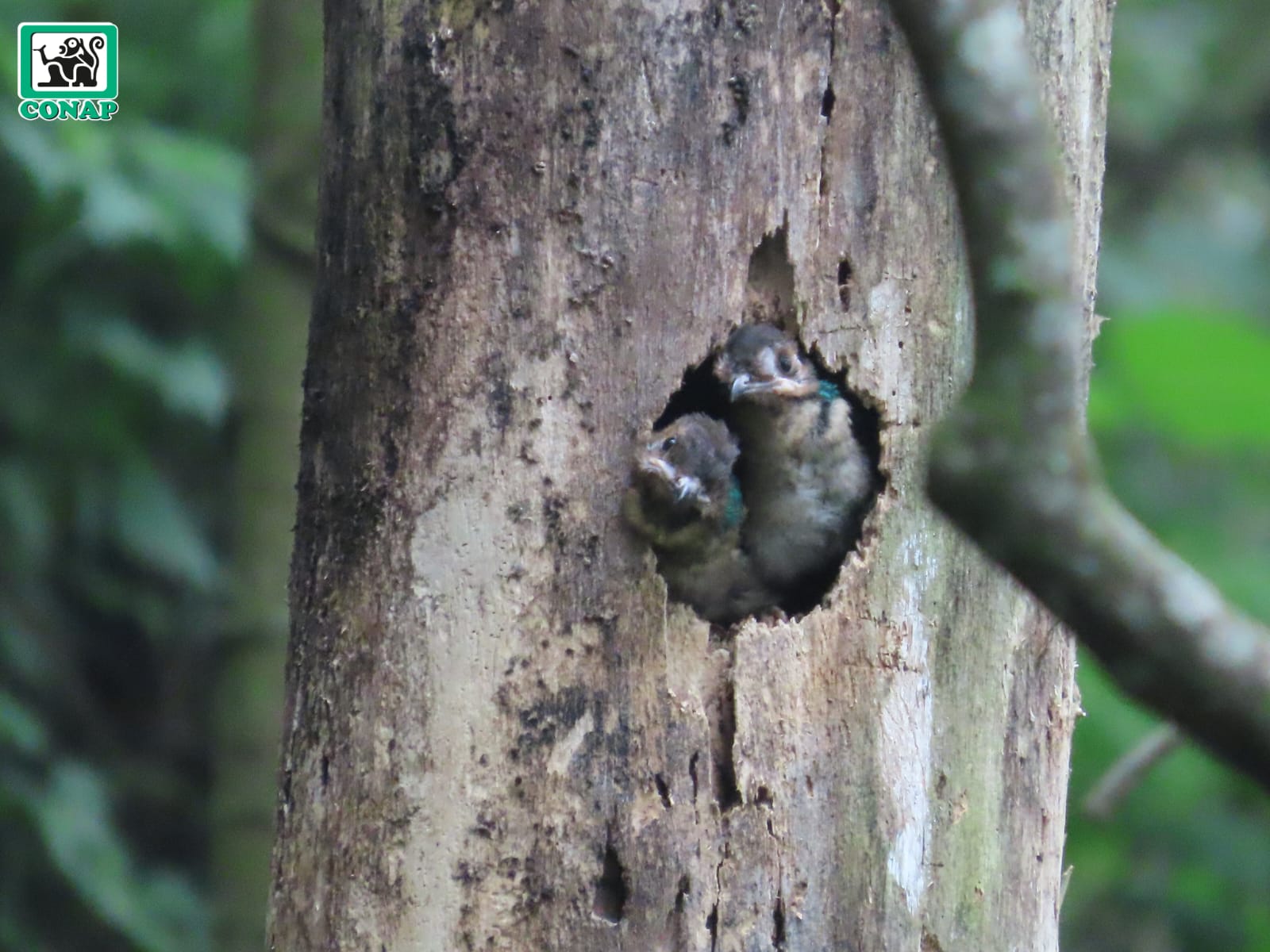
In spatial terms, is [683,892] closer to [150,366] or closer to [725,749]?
[725,749]

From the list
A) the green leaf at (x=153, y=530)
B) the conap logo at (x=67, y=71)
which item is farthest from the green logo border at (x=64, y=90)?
the green leaf at (x=153, y=530)

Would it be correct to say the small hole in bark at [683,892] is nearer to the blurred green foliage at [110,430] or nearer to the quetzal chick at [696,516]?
the quetzal chick at [696,516]

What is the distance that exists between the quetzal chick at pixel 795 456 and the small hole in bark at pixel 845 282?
0.12 m

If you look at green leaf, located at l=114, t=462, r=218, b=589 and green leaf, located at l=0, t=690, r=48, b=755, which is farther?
green leaf, located at l=114, t=462, r=218, b=589

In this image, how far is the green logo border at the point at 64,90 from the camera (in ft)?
16.1

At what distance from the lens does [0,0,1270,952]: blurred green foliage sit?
5.50m

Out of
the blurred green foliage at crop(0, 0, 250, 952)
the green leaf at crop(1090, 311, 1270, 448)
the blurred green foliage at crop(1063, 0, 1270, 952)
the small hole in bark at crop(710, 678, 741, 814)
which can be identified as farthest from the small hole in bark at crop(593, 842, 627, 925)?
the green leaf at crop(1090, 311, 1270, 448)

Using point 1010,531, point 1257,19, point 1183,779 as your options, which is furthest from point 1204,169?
point 1010,531

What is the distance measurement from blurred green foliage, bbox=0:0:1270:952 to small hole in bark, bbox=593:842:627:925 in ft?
9.30

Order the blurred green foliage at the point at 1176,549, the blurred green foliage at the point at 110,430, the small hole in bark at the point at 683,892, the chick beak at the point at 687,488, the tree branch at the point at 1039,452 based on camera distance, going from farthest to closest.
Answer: the blurred green foliage at the point at 1176,549
the blurred green foliage at the point at 110,430
the chick beak at the point at 687,488
the small hole in bark at the point at 683,892
the tree branch at the point at 1039,452

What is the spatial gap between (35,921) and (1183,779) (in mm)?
4620

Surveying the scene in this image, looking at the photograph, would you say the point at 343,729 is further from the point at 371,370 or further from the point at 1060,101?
the point at 1060,101

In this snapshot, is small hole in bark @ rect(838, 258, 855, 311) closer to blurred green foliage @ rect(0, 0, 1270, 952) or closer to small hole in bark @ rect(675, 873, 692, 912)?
small hole in bark @ rect(675, 873, 692, 912)

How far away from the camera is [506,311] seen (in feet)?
8.61
